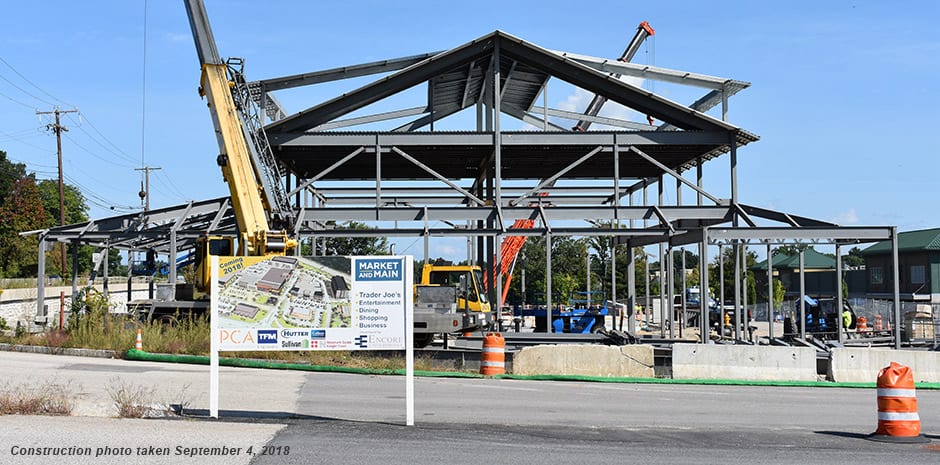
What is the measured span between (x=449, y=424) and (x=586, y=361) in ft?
29.1

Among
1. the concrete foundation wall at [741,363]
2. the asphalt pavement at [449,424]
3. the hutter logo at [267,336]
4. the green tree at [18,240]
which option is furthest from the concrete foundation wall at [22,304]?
the hutter logo at [267,336]

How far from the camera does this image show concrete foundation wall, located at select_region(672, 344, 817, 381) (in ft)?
68.0

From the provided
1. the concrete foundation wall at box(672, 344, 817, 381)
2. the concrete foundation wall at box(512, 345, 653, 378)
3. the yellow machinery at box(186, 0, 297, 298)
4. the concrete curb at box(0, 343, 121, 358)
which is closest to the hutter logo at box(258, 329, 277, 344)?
the concrete foundation wall at box(512, 345, 653, 378)

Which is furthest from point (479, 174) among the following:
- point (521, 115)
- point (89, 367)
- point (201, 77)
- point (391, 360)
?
point (89, 367)

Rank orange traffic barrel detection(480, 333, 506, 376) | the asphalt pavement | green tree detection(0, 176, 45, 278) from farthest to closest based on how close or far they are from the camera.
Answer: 1. green tree detection(0, 176, 45, 278)
2. orange traffic barrel detection(480, 333, 506, 376)
3. the asphalt pavement

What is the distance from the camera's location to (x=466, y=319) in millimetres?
23703

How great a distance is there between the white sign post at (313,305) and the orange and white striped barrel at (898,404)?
575 centimetres

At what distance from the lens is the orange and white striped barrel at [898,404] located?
11.5m

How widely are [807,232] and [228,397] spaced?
18.8 meters

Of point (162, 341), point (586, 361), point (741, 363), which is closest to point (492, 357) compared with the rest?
point (586, 361)

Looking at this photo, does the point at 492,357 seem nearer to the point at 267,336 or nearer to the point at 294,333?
the point at 294,333

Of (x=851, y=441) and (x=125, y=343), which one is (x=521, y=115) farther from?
(x=851, y=441)

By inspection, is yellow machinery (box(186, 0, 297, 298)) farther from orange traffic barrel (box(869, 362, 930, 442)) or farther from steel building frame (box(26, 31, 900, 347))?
orange traffic barrel (box(869, 362, 930, 442))

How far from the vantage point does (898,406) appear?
1152cm
